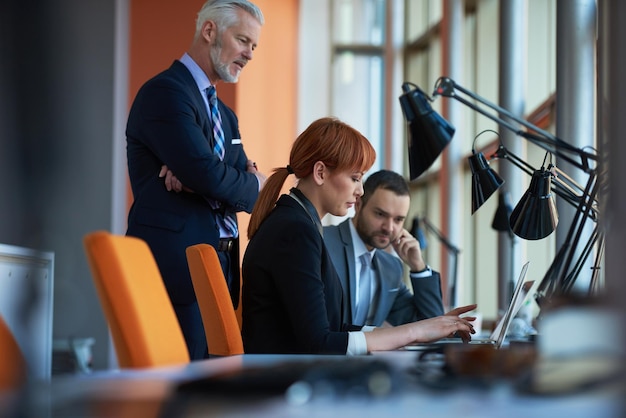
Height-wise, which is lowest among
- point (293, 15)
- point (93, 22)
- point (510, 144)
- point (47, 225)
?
point (47, 225)

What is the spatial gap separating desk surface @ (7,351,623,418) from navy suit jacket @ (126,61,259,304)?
1.64 meters

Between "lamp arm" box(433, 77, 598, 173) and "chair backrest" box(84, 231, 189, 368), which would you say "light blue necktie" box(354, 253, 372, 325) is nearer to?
"lamp arm" box(433, 77, 598, 173)

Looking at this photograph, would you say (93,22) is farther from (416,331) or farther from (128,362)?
(128,362)

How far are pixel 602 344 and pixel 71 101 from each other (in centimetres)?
584

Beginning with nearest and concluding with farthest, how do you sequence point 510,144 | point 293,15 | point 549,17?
1. point 510,144
2. point 549,17
3. point 293,15

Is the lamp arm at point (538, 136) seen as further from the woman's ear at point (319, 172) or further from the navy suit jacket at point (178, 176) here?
the navy suit jacket at point (178, 176)

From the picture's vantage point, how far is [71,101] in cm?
639

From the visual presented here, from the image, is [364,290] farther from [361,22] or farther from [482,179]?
[361,22]

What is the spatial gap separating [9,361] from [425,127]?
4.71 feet

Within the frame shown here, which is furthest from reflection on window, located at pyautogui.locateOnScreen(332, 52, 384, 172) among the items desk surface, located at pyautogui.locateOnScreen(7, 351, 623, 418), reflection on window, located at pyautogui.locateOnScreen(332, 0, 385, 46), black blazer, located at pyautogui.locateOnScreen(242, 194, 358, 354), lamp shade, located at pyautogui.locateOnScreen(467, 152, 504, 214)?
desk surface, located at pyautogui.locateOnScreen(7, 351, 623, 418)

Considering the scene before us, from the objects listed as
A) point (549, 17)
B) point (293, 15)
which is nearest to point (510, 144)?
point (549, 17)

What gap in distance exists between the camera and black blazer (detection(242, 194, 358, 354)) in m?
2.11

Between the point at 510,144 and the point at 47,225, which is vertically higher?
the point at 510,144

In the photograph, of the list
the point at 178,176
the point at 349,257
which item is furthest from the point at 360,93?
the point at 178,176
